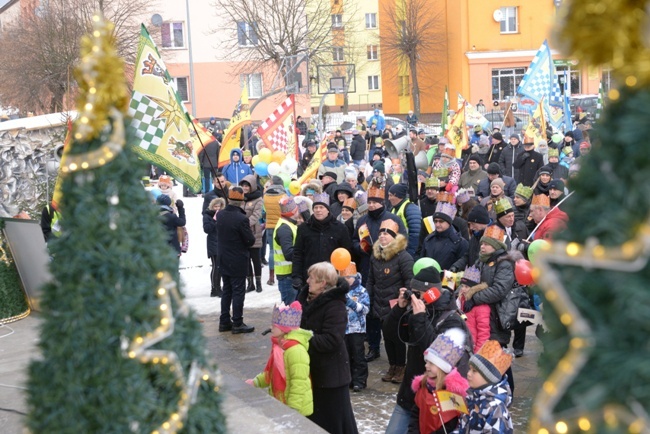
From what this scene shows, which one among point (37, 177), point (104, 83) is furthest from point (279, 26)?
point (104, 83)

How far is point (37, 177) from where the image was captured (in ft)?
48.3

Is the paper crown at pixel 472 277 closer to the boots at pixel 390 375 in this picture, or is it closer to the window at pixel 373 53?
the boots at pixel 390 375

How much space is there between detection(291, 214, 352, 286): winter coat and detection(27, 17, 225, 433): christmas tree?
6.61 m

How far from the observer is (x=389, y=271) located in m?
9.11

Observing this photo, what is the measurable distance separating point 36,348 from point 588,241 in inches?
91.4

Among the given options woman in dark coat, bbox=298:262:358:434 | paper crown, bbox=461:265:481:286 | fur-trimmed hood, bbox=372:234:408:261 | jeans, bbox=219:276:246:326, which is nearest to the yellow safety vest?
jeans, bbox=219:276:246:326

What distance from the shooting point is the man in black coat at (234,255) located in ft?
36.9

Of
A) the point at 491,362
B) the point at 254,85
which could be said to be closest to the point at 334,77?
the point at 254,85

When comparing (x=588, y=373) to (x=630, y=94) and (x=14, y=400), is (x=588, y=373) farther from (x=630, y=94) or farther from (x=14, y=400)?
(x=14, y=400)

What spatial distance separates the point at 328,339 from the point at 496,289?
246cm

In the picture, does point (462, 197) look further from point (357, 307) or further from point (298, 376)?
point (298, 376)

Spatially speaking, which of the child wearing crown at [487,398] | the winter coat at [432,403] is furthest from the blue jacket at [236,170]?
the child wearing crown at [487,398]

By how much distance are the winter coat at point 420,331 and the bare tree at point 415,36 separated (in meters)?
46.2

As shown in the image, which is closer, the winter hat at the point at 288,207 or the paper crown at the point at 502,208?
the paper crown at the point at 502,208
